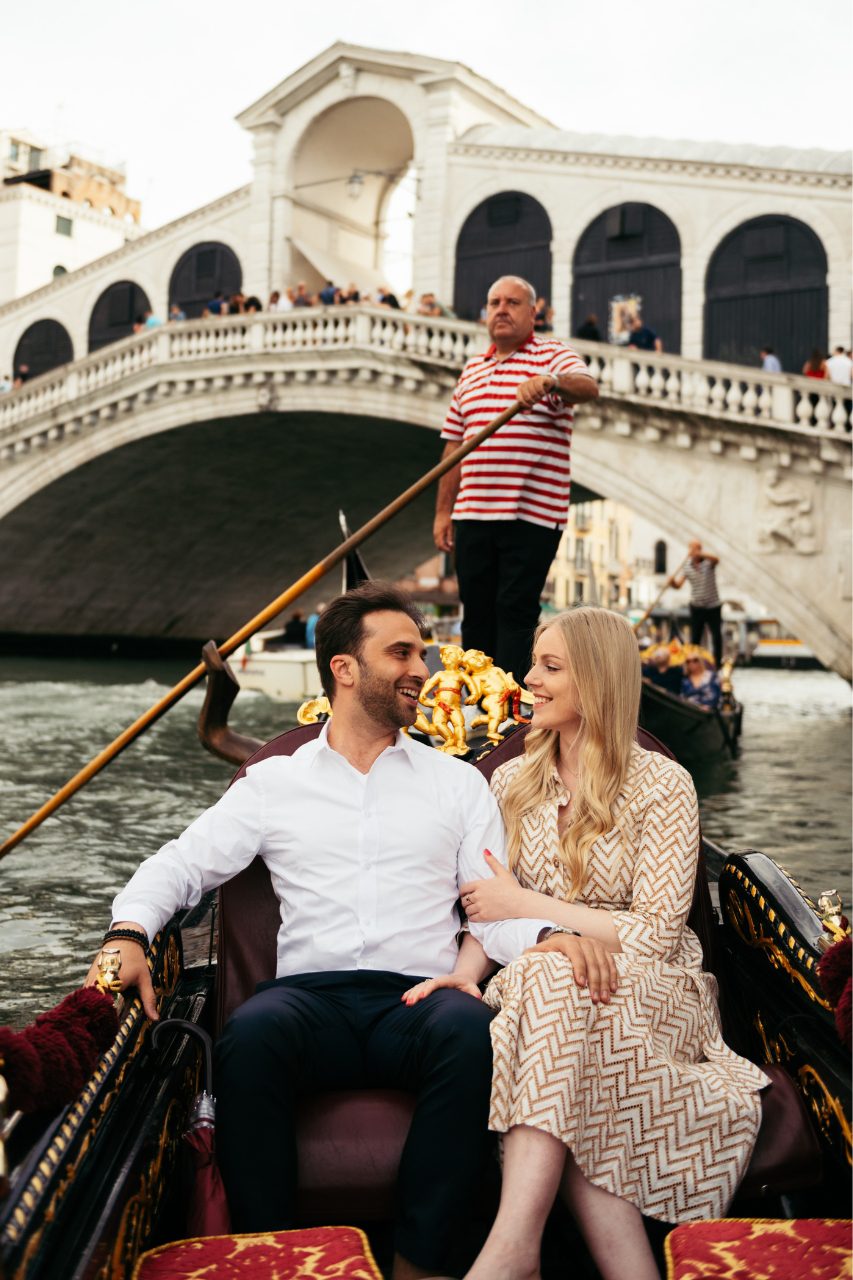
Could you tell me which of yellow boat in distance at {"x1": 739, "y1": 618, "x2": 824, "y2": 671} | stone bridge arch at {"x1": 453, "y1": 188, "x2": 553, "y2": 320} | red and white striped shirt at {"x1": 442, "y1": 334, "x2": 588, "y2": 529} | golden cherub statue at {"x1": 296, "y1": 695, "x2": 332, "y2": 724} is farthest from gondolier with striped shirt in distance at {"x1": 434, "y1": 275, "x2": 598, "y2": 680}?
yellow boat in distance at {"x1": 739, "y1": 618, "x2": 824, "y2": 671}

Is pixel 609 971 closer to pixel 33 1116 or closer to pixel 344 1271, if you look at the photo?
pixel 344 1271

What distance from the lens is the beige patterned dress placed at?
1289 millimetres

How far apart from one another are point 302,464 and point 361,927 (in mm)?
13649

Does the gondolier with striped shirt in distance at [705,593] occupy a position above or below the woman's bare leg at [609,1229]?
above

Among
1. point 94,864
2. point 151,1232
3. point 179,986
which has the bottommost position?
point 94,864

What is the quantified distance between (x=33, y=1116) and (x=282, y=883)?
534 mm

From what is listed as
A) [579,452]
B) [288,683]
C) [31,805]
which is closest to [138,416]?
[288,683]

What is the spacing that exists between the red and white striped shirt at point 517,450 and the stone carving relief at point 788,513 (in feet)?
21.0

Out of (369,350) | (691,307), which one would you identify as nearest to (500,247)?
(691,307)

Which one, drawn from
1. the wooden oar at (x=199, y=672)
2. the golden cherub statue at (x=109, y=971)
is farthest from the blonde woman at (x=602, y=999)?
the wooden oar at (x=199, y=672)

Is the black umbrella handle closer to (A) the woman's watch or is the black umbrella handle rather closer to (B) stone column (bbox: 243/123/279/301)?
(A) the woman's watch

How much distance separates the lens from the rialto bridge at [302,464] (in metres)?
9.15

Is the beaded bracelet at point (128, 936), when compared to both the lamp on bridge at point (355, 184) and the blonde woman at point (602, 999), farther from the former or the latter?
the lamp on bridge at point (355, 184)

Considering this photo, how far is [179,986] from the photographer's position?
1.67 meters
